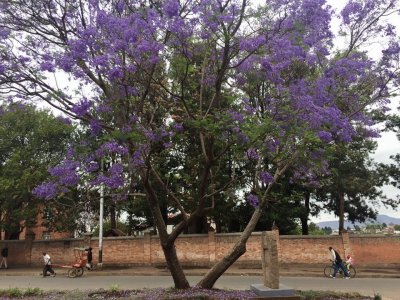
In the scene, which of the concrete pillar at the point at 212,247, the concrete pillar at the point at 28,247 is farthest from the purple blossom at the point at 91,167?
the concrete pillar at the point at 28,247

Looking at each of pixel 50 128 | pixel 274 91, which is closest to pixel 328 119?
pixel 274 91

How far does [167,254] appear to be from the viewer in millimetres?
11023

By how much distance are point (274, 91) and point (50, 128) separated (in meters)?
20.9

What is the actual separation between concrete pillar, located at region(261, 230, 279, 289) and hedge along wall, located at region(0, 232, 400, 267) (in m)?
15.7

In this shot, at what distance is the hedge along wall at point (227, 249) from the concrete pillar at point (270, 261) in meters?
15.7

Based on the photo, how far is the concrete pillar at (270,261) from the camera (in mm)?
9461

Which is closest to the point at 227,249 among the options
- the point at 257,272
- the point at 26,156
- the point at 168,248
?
the point at 257,272

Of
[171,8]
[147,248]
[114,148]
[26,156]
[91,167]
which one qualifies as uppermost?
[26,156]

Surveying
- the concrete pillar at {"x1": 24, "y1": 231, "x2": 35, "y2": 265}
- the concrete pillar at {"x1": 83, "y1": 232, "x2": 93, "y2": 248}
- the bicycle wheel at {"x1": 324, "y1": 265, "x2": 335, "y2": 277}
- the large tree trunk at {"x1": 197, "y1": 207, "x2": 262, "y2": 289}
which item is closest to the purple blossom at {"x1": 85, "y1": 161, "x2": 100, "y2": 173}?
the large tree trunk at {"x1": 197, "y1": 207, "x2": 262, "y2": 289}

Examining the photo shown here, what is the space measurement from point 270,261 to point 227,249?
648 inches

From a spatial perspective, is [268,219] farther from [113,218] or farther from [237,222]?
[113,218]

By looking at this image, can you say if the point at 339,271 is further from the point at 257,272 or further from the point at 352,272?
the point at 257,272

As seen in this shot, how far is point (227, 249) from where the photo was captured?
84.4 ft

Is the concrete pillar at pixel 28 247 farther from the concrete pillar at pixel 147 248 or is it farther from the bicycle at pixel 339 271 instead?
the bicycle at pixel 339 271
